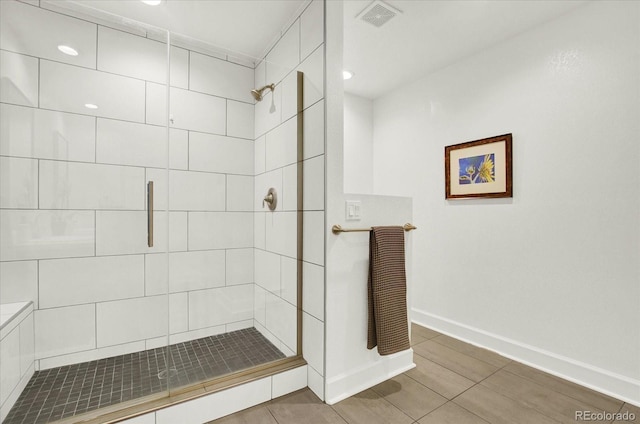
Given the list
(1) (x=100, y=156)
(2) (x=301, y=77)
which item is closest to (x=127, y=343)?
(1) (x=100, y=156)

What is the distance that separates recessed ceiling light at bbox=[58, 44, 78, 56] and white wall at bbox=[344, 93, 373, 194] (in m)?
2.32

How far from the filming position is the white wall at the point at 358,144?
3281 millimetres

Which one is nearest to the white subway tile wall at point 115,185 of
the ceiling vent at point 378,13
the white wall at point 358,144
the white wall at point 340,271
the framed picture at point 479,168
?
the white wall at point 340,271

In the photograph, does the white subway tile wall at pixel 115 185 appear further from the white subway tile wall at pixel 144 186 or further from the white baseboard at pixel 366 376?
the white baseboard at pixel 366 376

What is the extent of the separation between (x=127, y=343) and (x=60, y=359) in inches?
11.7

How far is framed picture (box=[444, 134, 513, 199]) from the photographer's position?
2273 mm

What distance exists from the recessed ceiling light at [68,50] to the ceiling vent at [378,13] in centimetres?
168

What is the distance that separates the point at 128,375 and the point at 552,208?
2.80 m

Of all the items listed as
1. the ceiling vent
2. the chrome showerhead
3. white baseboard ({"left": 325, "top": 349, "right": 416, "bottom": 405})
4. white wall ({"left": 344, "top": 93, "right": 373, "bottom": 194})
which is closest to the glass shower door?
the chrome showerhead

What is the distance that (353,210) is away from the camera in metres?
1.78

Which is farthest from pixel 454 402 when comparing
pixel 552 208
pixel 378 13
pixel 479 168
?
pixel 378 13

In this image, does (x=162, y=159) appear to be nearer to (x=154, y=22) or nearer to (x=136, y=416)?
(x=154, y=22)

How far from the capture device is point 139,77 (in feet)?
5.49

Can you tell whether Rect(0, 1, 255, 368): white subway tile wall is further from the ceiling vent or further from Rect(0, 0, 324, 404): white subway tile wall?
the ceiling vent
